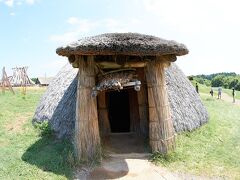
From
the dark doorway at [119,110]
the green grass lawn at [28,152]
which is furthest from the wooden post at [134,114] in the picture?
the green grass lawn at [28,152]

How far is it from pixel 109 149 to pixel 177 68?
543cm

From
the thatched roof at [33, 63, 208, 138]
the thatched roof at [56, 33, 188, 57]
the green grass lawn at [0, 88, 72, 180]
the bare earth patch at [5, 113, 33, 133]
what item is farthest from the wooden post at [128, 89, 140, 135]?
the bare earth patch at [5, 113, 33, 133]

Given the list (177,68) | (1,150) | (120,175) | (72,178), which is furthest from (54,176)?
(177,68)

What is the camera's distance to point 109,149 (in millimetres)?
10586

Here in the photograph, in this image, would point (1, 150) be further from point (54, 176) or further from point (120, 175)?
point (120, 175)

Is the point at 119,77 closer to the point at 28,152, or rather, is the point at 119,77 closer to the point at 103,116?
the point at 103,116

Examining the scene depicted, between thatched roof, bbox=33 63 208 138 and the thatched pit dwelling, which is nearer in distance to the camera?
the thatched pit dwelling

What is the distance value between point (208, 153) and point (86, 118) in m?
3.70

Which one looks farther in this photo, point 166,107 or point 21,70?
point 21,70

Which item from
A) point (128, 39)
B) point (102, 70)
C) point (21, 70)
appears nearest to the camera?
point (128, 39)

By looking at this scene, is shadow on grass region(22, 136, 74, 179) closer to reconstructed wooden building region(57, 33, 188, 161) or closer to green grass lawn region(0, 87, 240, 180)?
green grass lawn region(0, 87, 240, 180)

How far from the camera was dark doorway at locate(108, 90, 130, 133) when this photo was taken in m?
13.8

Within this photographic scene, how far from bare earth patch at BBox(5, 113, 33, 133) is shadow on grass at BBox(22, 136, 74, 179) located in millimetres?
1573

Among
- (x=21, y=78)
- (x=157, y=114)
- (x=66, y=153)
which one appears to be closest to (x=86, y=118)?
(x=66, y=153)
